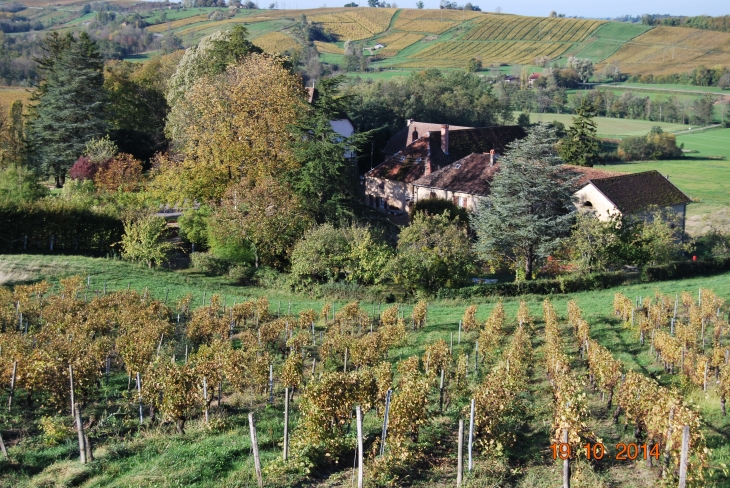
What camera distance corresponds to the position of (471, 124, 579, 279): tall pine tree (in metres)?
33.2

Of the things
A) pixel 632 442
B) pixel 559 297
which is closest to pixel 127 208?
pixel 559 297

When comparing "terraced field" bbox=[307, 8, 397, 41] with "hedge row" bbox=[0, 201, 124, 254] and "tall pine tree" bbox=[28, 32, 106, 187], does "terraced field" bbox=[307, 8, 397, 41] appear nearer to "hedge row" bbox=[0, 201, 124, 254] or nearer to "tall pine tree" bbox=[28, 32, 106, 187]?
"tall pine tree" bbox=[28, 32, 106, 187]

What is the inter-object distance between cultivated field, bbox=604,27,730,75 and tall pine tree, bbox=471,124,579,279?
108012 mm

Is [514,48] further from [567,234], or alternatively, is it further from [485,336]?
[485,336]

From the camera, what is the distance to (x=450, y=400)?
15.9 meters

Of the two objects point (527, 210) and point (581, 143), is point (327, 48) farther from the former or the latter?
point (527, 210)

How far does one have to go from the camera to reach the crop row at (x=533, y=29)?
153 metres

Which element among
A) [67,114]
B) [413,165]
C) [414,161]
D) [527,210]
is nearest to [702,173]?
[414,161]

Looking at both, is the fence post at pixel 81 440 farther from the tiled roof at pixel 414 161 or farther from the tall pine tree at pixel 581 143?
the tall pine tree at pixel 581 143

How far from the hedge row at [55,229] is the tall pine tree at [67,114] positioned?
51.1 ft

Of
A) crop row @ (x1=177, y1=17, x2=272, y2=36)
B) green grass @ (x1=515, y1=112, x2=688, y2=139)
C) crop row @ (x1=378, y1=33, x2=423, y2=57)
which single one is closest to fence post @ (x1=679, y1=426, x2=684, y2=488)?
green grass @ (x1=515, y1=112, x2=688, y2=139)
